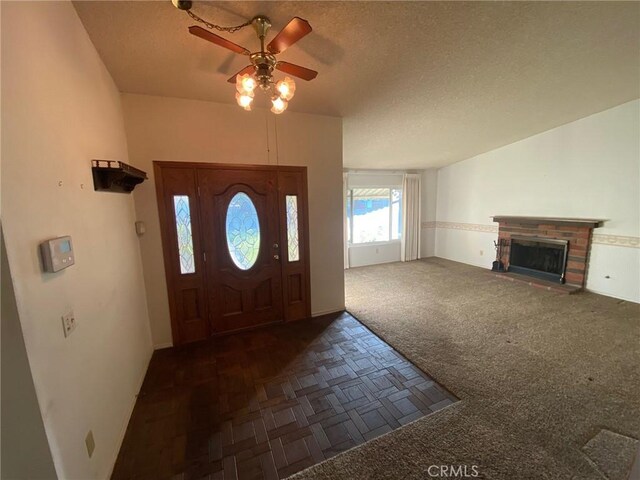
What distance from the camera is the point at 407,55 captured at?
2.16 m

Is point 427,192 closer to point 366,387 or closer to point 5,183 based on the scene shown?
point 366,387

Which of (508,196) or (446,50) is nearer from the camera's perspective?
(446,50)

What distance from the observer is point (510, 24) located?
76.6 inches

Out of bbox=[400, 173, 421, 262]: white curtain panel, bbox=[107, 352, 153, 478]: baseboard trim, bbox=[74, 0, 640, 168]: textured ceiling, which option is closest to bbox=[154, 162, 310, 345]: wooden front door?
bbox=[107, 352, 153, 478]: baseboard trim

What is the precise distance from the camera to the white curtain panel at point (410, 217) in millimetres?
6480

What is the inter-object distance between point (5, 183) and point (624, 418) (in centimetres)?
356

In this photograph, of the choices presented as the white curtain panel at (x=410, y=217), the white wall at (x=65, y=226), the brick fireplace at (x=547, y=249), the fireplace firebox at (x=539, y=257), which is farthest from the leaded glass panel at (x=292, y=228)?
the fireplace firebox at (x=539, y=257)

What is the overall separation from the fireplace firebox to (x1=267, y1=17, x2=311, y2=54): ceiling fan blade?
5329mm

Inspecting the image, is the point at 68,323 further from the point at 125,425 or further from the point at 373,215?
the point at 373,215

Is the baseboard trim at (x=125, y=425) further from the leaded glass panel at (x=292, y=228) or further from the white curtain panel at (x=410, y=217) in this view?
the white curtain panel at (x=410, y=217)

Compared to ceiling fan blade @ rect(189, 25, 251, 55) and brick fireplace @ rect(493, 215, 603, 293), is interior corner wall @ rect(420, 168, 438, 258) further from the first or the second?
ceiling fan blade @ rect(189, 25, 251, 55)

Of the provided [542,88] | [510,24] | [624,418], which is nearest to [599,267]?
[542,88]

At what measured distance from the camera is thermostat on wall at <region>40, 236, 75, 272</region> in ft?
3.50

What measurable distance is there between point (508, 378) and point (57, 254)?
3.14 m
